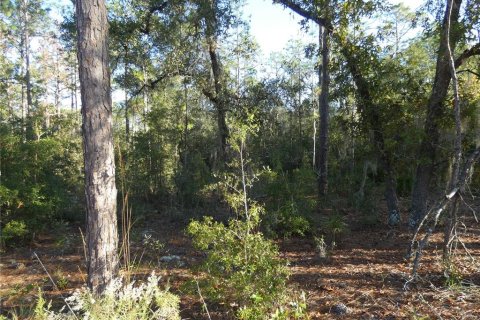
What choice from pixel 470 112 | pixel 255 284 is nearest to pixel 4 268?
pixel 255 284

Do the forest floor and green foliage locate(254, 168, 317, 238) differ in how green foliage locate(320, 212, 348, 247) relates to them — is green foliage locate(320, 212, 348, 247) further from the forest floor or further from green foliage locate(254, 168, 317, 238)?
green foliage locate(254, 168, 317, 238)

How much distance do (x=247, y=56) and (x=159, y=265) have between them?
25.9 feet

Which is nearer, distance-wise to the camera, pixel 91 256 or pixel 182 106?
pixel 91 256

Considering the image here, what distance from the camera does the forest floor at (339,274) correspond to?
3.96 m

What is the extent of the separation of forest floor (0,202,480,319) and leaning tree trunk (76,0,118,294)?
51 centimetres

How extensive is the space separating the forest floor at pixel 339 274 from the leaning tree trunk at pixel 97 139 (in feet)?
1.69

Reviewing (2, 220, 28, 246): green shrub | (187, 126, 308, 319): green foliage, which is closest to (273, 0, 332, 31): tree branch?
(187, 126, 308, 319): green foliage

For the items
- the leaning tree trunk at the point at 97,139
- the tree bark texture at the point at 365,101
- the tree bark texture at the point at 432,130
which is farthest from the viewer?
the tree bark texture at the point at 365,101

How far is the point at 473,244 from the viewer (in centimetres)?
629

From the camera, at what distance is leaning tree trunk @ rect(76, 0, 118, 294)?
149 inches

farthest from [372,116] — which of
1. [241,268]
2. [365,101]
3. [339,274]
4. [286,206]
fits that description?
[241,268]

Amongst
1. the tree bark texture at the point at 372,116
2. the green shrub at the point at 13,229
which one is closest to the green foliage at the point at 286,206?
the tree bark texture at the point at 372,116

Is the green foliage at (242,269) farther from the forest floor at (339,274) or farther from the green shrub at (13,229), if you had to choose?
the green shrub at (13,229)

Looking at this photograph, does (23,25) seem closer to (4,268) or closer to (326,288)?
(4,268)
